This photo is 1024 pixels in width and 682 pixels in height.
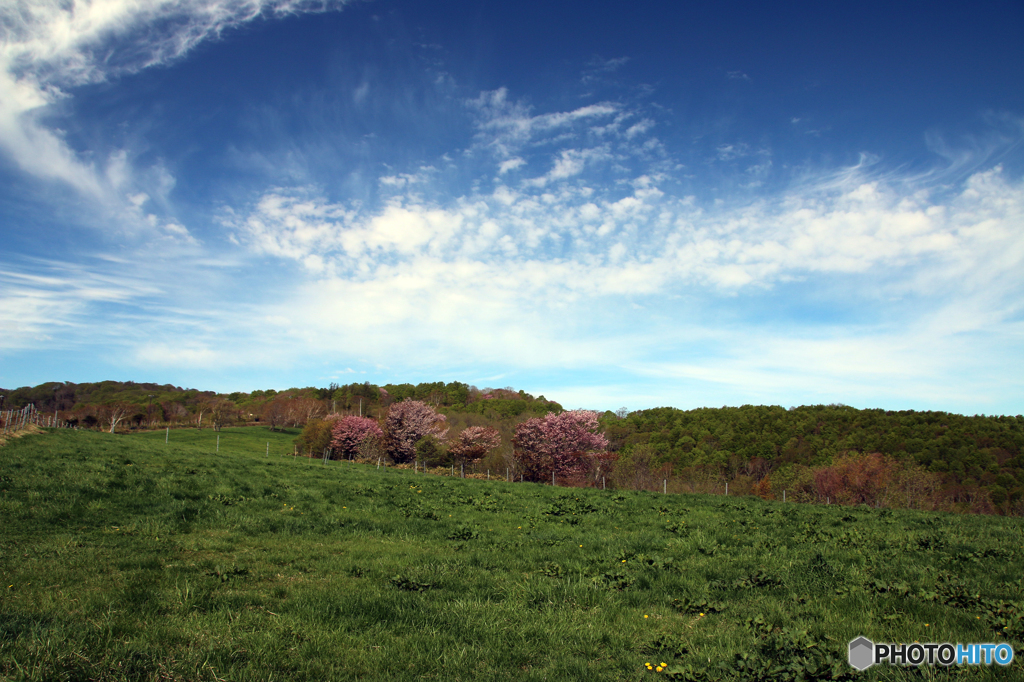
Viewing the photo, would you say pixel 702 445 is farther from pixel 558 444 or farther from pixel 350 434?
pixel 350 434

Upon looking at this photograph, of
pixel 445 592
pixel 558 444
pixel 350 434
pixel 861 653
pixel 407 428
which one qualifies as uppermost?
pixel 861 653

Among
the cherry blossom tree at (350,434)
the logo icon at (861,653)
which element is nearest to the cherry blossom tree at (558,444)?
the cherry blossom tree at (350,434)

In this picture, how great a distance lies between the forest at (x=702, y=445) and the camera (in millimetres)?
64188

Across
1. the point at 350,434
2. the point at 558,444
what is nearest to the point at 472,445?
the point at 558,444

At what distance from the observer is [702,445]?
93.9 metres

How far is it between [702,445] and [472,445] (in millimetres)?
49490

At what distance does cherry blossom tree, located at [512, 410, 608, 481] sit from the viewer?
62719 millimetres

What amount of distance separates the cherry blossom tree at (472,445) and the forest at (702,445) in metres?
0.16

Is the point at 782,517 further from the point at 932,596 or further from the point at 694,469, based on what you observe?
the point at 694,469

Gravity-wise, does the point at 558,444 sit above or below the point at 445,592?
below

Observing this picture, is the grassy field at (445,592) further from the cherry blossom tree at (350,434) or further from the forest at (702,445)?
the cherry blossom tree at (350,434)

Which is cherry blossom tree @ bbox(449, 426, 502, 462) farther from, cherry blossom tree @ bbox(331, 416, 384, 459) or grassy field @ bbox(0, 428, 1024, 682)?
grassy field @ bbox(0, 428, 1024, 682)

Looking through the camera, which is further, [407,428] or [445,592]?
[407,428]

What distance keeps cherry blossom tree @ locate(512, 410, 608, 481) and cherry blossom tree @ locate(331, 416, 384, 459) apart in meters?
21.4
